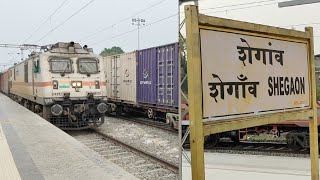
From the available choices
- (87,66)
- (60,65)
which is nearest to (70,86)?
(60,65)

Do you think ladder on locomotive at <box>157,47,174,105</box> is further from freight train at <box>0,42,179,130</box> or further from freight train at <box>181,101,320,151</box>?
freight train at <box>181,101,320,151</box>

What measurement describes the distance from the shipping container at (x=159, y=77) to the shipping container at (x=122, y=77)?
0.72 m

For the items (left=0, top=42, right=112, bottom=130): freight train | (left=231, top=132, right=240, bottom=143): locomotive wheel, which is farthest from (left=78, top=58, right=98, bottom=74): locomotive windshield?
(left=231, top=132, right=240, bottom=143): locomotive wheel

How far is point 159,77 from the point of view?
14.4m

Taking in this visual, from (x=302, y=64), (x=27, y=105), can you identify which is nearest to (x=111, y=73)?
(x=27, y=105)

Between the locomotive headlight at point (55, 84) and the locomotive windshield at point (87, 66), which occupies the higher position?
the locomotive windshield at point (87, 66)

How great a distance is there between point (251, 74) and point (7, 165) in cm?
471

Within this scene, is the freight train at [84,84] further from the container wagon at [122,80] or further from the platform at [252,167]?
the platform at [252,167]

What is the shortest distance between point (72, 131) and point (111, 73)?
242 inches

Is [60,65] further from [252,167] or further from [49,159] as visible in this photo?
[252,167]

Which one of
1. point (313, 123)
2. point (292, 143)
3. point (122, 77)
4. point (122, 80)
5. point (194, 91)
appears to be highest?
point (122, 77)

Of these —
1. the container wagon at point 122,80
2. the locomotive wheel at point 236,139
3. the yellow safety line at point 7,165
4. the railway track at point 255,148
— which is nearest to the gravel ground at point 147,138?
the railway track at point 255,148

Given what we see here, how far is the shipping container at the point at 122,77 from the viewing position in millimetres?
17031

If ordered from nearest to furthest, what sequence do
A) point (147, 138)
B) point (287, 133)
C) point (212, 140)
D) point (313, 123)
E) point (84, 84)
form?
point (313, 123) → point (287, 133) → point (212, 140) → point (147, 138) → point (84, 84)
